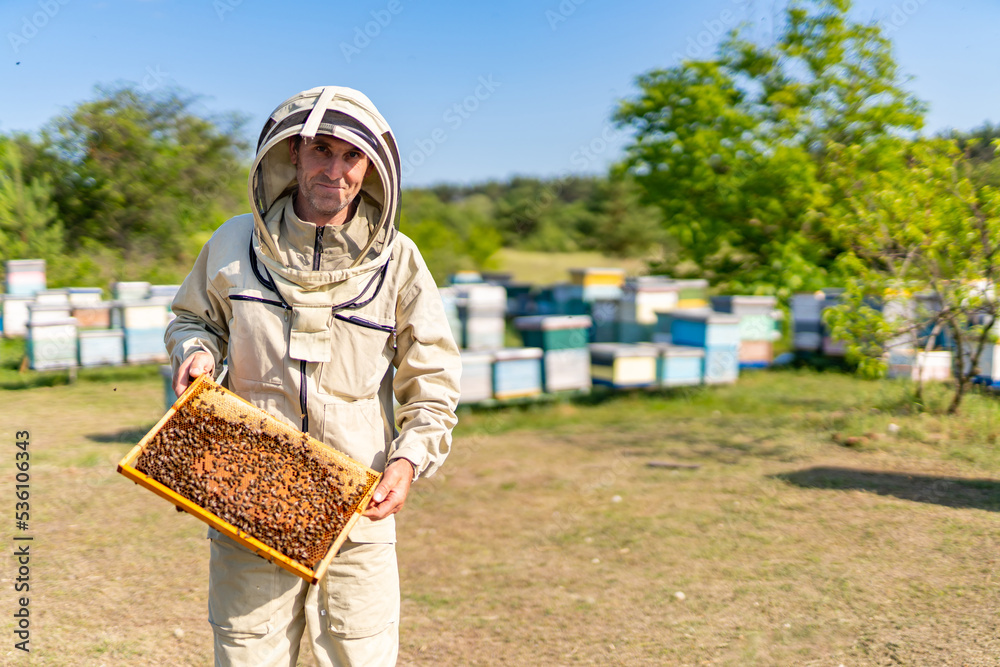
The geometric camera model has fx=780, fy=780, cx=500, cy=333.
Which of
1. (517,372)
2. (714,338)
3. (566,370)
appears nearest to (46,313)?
(517,372)

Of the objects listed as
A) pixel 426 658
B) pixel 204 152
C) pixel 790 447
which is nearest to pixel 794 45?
pixel 790 447

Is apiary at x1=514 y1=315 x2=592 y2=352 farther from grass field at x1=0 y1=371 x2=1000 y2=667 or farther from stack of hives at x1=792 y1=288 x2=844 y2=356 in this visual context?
stack of hives at x1=792 y1=288 x2=844 y2=356

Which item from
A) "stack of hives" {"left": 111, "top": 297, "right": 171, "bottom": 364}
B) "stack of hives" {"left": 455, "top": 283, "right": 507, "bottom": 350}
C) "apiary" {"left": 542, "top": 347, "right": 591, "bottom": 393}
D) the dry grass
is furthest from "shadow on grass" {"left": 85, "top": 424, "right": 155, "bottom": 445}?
the dry grass

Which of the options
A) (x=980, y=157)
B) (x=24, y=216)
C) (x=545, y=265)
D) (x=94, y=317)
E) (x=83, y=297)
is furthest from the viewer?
(x=545, y=265)

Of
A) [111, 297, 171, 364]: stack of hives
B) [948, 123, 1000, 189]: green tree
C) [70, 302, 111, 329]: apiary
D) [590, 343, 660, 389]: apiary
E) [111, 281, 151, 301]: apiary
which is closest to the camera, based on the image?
[948, 123, 1000, 189]: green tree

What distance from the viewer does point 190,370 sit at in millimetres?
1836

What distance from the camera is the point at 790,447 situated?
6312 mm

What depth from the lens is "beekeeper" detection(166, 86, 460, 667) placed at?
191 cm

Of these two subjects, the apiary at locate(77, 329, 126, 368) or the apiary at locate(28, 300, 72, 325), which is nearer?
the apiary at locate(28, 300, 72, 325)

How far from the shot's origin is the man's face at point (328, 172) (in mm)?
1925

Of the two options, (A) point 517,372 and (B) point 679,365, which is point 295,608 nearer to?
(A) point 517,372

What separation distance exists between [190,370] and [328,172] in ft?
1.90

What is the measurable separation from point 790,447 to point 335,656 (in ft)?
16.8

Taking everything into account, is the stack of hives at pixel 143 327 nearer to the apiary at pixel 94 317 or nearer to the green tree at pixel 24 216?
the apiary at pixel 94 317
